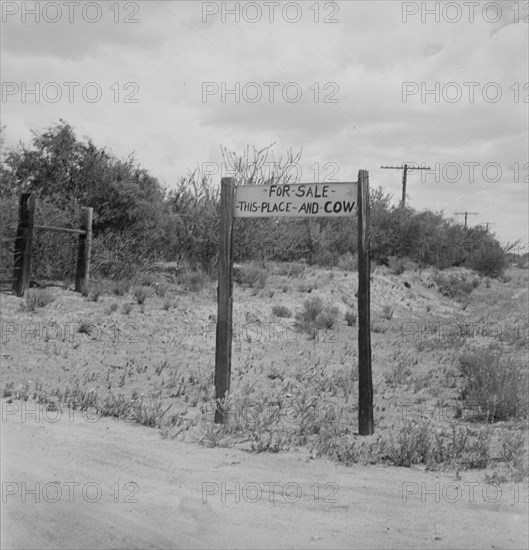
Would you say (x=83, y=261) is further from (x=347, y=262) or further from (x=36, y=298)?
(x=347, y=262)

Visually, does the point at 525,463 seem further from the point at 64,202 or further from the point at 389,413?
the point at 64,202

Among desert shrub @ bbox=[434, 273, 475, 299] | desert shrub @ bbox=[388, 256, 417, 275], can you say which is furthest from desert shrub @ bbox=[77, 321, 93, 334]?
desert shrub @ bbox=[434, 273, 475, 299]

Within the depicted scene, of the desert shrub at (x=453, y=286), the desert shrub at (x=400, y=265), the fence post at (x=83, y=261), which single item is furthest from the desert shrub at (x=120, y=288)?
the desert shrub at (x=453, y=286)

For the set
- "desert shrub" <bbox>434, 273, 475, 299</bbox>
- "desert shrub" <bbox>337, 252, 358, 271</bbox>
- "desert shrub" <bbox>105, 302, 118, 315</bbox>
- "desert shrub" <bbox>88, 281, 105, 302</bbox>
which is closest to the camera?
"desert shrub" <bbox>105, 302, 118, 315</bbox>

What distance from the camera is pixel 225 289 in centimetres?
978

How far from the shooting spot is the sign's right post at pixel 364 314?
30.0 ft

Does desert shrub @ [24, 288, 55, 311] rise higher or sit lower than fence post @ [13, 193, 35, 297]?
lower

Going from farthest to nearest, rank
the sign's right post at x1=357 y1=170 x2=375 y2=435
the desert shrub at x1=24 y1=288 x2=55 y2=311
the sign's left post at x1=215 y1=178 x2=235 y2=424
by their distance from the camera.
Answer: the desert shrub at x1=24 y1=288 x2=55 y2=311
the sign's left post at x1=215 y1=178 x2=235 y2=424
the sign's right post at x1=357 y1=170 x2=375 y2=435

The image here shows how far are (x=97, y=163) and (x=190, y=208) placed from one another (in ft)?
14.9

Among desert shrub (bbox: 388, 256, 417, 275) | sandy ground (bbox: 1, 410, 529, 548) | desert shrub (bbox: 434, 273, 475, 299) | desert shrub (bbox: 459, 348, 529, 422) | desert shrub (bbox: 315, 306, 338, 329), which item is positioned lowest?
sandy ground (bbox: 1, 410, 529, 548)

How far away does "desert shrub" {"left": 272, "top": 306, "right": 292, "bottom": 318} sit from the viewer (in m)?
19.7

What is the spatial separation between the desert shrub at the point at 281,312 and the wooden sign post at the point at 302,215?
32.3 ft

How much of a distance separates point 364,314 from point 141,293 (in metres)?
9.41

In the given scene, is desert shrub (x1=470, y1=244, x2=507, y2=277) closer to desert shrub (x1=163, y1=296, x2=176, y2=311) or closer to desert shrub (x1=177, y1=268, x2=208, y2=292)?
desert shrub (x1=177, y1=268, x2=208, y2=292)
